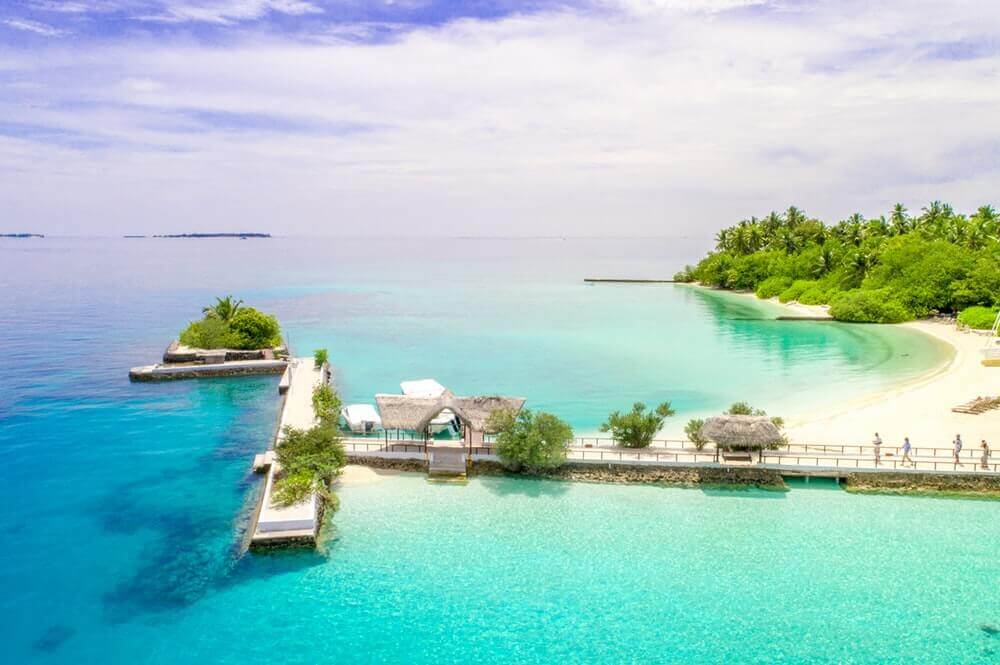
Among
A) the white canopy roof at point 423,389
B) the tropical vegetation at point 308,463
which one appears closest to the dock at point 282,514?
the tropical vegetation at point 308,463

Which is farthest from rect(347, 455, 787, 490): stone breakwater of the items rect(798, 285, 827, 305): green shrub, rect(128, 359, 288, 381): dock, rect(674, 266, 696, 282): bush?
rect(674, 266, 696, 282): bush

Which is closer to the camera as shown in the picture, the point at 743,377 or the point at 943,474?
the point at 943,474

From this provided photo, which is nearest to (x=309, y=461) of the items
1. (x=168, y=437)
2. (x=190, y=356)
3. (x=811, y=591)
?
(x=168, y=437)

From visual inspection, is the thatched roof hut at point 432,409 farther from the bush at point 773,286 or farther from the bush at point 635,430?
the bush at point 773,286

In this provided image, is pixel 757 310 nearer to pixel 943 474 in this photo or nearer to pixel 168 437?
pixel 943 474

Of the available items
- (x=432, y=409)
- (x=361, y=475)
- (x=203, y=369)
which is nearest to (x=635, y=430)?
(x=432, y=409)

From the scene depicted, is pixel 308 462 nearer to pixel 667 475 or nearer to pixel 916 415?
pixel 667 475

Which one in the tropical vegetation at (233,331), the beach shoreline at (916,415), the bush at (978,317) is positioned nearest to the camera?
the beach shoreline at (916,415)

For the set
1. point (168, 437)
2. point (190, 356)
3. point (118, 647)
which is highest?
point (190, 356)
